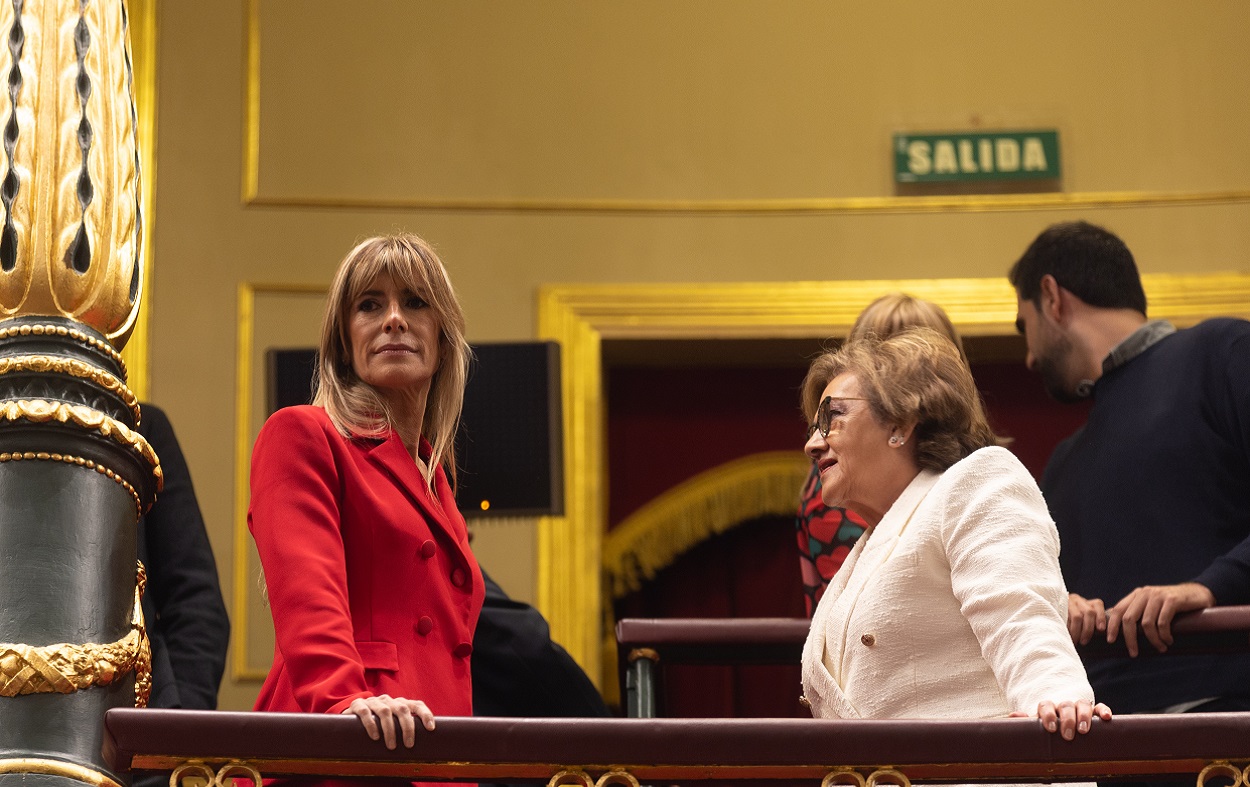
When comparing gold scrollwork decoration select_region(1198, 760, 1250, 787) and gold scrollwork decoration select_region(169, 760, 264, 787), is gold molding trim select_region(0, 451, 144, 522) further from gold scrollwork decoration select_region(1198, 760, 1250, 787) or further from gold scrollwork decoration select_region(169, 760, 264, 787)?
gold scrollwork decoration select_region(1198, 760, 1250, 787)

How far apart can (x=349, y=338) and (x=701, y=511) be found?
3.87 metres

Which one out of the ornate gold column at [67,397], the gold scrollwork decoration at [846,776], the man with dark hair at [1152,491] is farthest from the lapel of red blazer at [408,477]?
the man with dark hair at [1152,491]

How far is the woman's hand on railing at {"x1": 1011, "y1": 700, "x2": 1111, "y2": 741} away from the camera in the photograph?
6.71ft

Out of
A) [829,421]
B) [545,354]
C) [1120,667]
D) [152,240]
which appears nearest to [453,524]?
[829,421]

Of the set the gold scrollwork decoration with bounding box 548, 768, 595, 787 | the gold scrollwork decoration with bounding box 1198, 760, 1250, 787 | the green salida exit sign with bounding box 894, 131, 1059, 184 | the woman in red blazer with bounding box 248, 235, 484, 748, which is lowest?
the gold scrollwork decoration with bounding box 1198, 760, 1250, 787

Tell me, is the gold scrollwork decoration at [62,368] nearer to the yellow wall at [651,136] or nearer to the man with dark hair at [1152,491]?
the man with dark hair at [1152,491]

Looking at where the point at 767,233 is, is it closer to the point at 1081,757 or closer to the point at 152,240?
the point at 152,240

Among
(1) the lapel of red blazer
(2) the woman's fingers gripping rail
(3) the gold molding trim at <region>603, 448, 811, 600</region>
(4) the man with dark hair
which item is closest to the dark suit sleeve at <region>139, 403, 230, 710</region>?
(1) the lapel of red blazer

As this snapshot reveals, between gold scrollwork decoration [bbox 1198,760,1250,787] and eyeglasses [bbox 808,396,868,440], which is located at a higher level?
eyeglasses [bbox 808,396,868,440]

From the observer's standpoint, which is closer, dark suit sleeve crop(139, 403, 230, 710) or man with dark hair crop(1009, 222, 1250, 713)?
man with dark hair crop(1009, 222, 1250, 713)

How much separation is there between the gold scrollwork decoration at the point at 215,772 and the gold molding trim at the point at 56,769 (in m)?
→ 0.11

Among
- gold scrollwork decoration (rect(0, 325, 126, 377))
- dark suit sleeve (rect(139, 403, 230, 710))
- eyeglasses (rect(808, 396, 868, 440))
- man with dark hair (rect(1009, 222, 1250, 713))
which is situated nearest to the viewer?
gold scrollwork decoration (rect(0, 325, 126, 377))

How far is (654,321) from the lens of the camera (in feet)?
19.9

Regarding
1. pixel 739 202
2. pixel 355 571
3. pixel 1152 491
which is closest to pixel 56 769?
pixel 355 571
